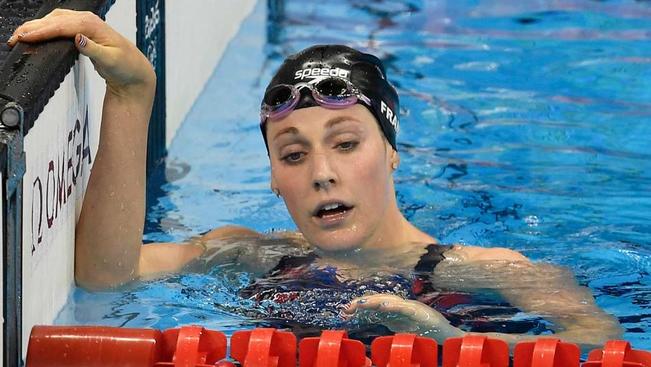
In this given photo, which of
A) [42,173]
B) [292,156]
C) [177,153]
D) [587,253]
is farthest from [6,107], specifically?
[177,153]

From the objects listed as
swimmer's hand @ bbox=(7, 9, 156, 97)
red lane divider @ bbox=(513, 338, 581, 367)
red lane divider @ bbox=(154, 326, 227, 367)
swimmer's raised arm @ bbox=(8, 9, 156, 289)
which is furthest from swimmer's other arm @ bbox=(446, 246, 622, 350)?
swimmer's hand @ bbox=(7, 9, 156, 97)

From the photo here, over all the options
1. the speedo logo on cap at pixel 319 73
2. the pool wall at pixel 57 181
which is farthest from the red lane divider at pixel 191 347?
the speedo logo on cap at pixel 319 73

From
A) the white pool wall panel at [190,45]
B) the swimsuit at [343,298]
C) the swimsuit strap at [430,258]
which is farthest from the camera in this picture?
the white pool wall panel at [190,45]

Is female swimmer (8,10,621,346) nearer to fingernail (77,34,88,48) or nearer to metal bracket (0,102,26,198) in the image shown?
fingernail (77,34,88,48)

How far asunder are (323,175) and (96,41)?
0.65 m

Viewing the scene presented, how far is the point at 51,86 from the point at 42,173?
205 mm

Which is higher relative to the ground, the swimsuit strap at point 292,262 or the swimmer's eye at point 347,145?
the swimmer's eye at point 347,145

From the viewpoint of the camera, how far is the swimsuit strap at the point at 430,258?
3723 millimetres

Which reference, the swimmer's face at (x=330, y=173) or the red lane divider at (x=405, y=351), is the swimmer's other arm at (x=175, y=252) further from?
the red lane divider at (x=405, y=351)

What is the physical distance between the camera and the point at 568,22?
768 cm

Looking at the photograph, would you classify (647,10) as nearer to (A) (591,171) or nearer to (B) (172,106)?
(A) (591,171)

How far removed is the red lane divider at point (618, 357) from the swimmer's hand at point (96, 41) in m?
1.34

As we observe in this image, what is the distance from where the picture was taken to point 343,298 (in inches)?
140

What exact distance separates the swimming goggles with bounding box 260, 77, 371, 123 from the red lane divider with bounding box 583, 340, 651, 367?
1.07 metres
